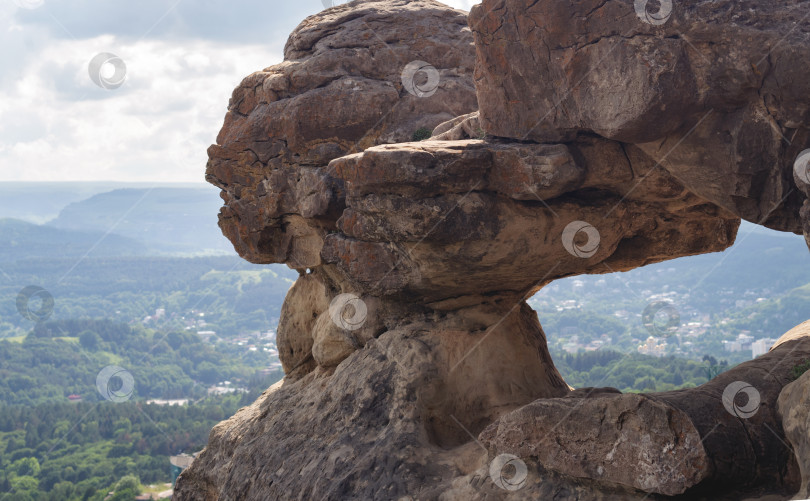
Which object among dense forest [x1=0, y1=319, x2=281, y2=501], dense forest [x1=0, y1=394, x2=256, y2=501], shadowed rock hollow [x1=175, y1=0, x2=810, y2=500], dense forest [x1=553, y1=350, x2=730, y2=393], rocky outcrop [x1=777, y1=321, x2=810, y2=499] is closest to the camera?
rocky outcrop [x1=777, y1=321, x2=810, y2=499]

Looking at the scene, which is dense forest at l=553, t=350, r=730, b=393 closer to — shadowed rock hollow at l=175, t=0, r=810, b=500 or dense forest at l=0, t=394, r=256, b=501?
shadowed rock hollow at l=175, t=0, r=810, b=500

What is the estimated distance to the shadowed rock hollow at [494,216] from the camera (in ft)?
42.8

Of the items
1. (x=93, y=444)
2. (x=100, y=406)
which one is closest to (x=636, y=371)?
(x=93, y=444)

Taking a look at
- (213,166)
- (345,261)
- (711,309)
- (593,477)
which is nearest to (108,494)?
(213,166)

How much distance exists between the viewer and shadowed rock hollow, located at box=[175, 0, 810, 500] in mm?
13031

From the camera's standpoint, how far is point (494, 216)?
1612 cm

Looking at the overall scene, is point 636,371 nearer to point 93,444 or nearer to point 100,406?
point 93,444

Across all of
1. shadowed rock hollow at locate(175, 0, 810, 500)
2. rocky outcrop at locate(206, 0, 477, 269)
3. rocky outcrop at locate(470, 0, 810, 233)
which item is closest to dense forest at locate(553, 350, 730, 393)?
rocky outcrop at locate(206, 0, 477, 269)

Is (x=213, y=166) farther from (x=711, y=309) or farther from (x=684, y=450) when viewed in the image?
(x=711, y=309)

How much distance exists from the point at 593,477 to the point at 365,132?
37.3ft

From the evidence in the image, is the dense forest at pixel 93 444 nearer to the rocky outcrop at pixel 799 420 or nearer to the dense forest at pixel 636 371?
the dense forest at pixel 636 371

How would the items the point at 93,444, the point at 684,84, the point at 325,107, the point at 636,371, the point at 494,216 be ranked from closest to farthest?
the point at 684,84
the point at 494,216
the point at 325,107
the point at 636,371
the point at 93,444

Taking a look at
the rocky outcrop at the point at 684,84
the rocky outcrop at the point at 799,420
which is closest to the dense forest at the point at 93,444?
the rocky outcrop at the point at 684,84

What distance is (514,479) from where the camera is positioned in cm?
1399
